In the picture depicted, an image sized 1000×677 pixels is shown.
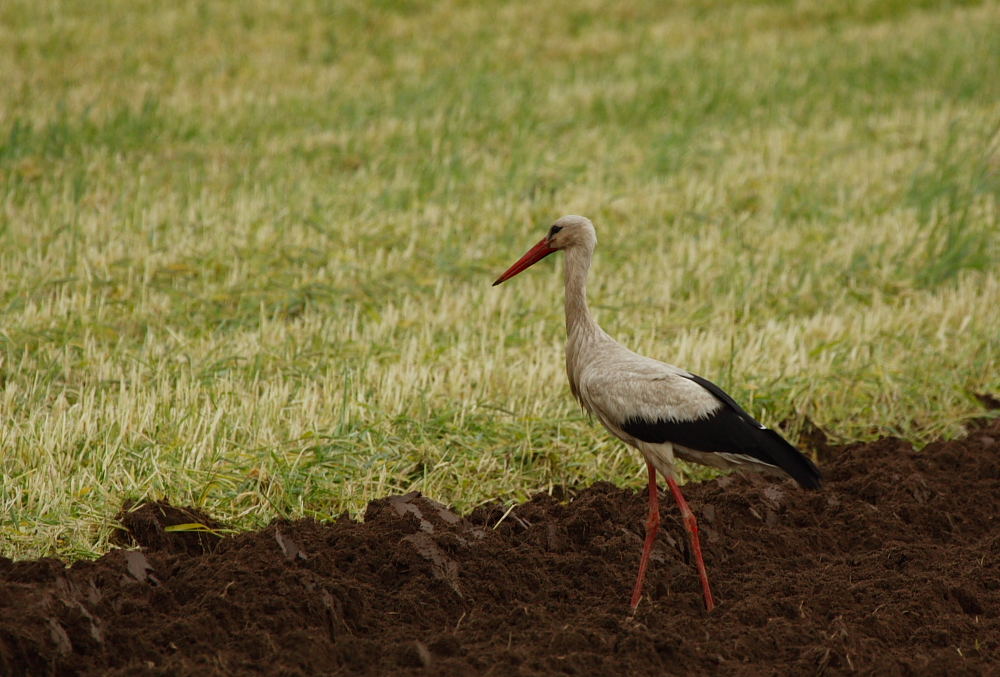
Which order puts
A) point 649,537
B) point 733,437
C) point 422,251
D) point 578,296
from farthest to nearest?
1. point 422,251
2. point 578,296
3. point 649,537
4. point 733,437

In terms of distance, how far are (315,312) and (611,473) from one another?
9.47ft

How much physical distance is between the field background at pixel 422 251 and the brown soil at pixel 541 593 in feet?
1.68

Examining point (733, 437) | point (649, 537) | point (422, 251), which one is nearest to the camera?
point (733, 437)

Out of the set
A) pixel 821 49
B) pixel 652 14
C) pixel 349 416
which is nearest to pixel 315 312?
pixel 349 416

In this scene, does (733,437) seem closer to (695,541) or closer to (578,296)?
(695,541)

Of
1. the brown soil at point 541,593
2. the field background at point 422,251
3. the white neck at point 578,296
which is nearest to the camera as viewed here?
the brown soil at point 541,593

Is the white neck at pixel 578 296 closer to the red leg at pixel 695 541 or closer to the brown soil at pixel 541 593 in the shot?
the red leg at pixel 695 541

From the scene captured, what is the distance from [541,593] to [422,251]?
5113 millimetres

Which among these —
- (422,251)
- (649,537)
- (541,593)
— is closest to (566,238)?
(649,537)

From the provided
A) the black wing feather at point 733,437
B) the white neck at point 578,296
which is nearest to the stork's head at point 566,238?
the white neck at point 578,296

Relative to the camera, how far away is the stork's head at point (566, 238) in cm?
518

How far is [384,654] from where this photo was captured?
13.4 ft

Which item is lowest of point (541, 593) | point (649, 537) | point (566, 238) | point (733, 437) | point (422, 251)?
point (422, 251)

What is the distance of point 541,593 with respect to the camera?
474 centimetres
